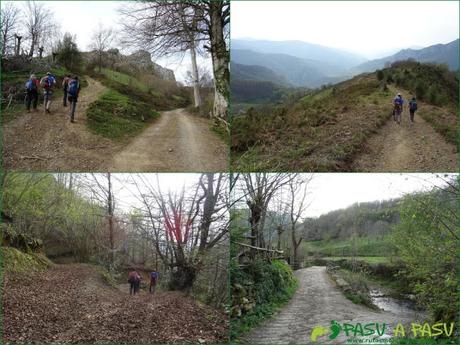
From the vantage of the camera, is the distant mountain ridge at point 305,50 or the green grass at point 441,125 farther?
the distant mountain ridge at point 305,50

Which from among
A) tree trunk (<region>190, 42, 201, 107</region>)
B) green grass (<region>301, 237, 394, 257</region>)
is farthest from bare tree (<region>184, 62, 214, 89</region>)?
green grass (<region>301, 237, 394, 257</region>)

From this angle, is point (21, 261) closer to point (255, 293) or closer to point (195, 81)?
point (255, 293)

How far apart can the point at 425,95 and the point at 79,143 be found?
7329mm

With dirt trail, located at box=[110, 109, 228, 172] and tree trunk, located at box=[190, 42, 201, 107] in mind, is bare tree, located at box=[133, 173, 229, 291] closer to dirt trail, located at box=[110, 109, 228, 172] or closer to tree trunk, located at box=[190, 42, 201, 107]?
dirt trail, located at box=[110, 109, 228, 172]

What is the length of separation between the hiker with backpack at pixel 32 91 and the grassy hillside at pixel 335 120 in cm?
354

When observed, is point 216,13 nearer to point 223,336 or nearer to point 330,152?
point 330,152

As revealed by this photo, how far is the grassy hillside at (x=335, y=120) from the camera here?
6281mm

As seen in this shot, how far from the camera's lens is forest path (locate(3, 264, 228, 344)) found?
5270 mm

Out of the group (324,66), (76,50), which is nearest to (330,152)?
(324,66)

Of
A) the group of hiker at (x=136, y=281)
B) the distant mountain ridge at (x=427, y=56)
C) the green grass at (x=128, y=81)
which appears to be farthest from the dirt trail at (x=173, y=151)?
the distant mountain ridge at (x=427, y=56)

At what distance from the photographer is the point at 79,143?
6.03 metres

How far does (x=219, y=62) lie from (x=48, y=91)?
3.31 m

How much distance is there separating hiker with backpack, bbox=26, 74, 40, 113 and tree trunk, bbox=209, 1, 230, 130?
3.33 meters

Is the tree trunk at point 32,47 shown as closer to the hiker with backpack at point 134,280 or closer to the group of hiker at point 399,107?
the hiker with backpack at point 134,280
